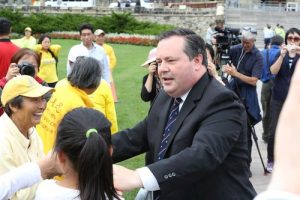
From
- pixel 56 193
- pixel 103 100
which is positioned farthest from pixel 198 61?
pixel 103 100

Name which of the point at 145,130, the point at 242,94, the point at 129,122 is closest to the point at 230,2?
the point at 129,122

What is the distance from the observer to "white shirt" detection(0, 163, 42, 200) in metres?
2.69

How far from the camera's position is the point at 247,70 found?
741 centimetres

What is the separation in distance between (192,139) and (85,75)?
220 centimetres

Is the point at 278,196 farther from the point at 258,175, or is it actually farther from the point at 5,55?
the point at 258,175

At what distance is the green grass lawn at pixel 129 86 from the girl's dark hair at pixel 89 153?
13.3ft

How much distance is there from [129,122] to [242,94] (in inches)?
165

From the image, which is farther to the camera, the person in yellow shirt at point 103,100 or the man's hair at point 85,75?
the person in yellow shirt at point 103,100

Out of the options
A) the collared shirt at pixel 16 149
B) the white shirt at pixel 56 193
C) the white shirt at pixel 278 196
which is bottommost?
the collared shirt at pixel 16 149

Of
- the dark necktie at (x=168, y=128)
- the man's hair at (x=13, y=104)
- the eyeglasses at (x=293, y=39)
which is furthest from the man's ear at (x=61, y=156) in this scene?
the eyeglasses at (x=293, y=39)

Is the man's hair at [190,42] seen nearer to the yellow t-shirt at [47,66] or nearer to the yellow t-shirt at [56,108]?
the yellow t-shirt at [56,108]

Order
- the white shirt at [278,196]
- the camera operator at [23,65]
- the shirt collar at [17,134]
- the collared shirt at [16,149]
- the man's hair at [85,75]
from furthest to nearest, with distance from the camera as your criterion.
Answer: the camera operator at [23,65], the man's hair at [85,75], the shirt collar at [17,134], the collared shirt at [16,149], the white shirt at [278,196]

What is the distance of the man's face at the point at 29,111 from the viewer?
3705 mm

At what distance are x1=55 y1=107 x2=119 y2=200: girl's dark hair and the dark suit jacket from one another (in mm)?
234
